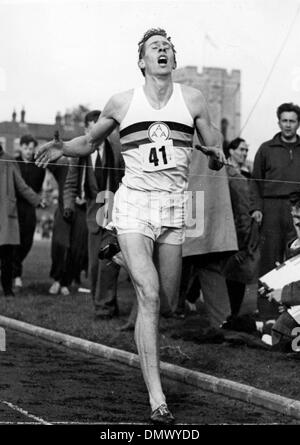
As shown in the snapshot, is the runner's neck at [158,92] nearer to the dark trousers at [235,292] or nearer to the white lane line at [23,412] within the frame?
the white lane line at [23,412]

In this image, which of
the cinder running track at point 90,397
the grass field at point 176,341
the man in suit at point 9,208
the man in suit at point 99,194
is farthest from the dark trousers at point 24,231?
the cinder running track at point 90,397

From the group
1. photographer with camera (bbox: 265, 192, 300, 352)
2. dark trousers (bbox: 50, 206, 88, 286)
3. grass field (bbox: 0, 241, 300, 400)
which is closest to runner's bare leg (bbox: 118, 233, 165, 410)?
grass field (bbox: 0, 241, 300, 400)

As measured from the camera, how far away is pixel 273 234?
10.4m

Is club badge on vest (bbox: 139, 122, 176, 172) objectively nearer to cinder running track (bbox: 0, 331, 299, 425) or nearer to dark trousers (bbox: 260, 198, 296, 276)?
cinder running track (bbox: 0, 331, 299, 425)

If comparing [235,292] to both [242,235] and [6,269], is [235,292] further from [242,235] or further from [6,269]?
[6,269]

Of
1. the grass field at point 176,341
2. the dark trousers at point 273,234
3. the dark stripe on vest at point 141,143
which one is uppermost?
the dark stripe on vest at point 141,143

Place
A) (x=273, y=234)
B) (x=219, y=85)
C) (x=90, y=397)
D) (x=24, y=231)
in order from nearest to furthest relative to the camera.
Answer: (x=90, y=397)
(x=219, y=85)
(x=273, y=234)
(x=24, y=231)

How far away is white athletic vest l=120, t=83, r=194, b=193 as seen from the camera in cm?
659

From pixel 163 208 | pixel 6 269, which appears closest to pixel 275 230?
pixel 163 208

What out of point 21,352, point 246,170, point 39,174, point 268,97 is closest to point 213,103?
point 246,170

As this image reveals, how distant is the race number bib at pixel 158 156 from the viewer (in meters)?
6.56

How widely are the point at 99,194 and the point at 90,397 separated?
4.74 meters

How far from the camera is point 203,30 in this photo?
889cm

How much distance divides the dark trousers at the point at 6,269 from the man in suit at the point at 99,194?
1.71 m
